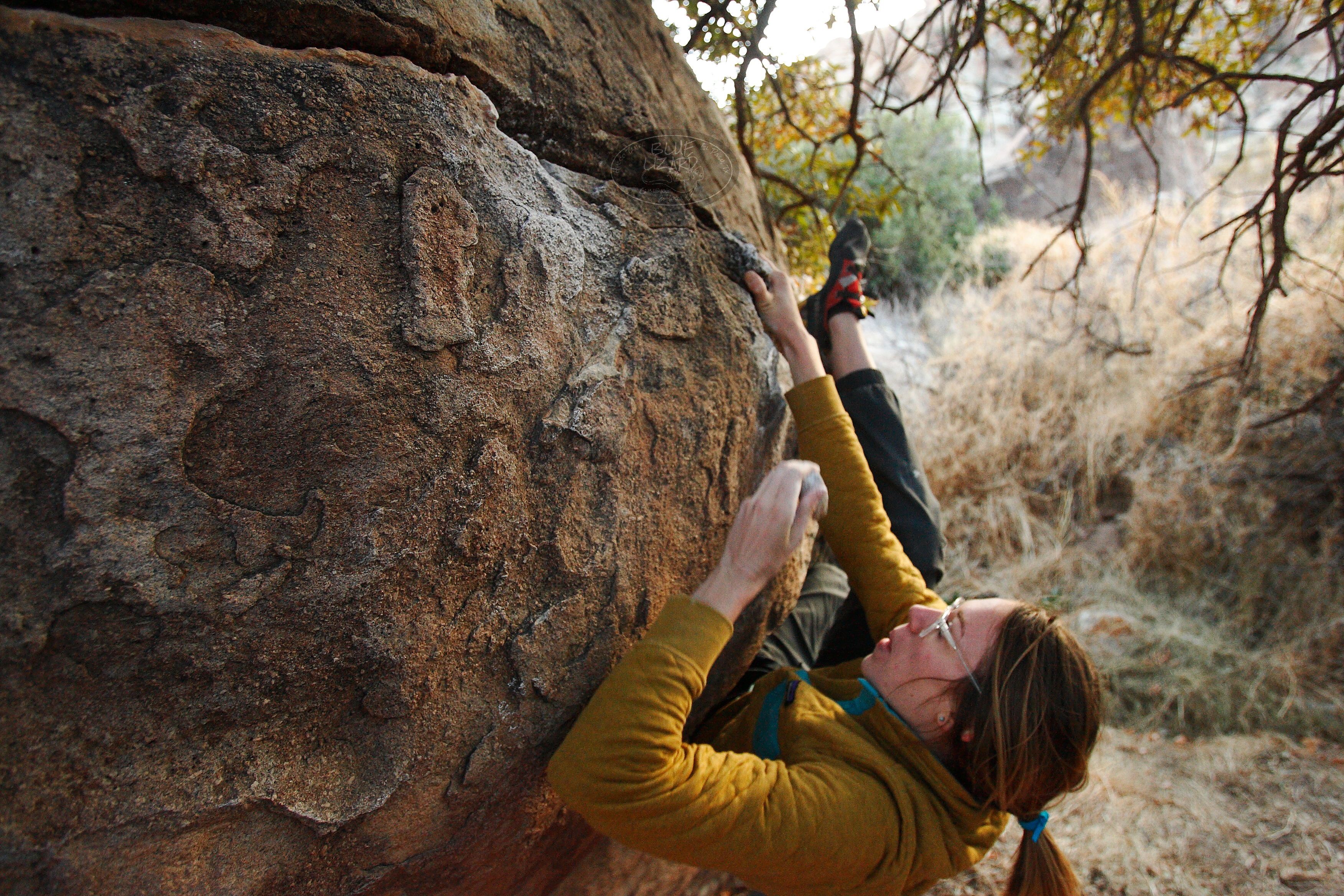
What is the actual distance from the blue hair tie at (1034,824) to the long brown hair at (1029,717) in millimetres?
40

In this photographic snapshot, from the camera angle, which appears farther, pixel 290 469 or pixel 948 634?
pixel 948 634

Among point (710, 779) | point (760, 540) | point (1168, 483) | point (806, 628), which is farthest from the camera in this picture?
point (1168, 483)

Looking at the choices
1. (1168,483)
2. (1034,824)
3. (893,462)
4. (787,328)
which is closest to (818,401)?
(787,328)

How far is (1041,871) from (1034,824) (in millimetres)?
91

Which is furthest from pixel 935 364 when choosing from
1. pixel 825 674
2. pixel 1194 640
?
pixel 825 674

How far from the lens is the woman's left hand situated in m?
1.32

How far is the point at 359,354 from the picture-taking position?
106 cm

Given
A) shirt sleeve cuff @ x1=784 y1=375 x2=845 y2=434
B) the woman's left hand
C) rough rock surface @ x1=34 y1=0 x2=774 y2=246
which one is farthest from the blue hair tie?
rough rock surface @ x1=34 y1=0 x2=774 y2=246

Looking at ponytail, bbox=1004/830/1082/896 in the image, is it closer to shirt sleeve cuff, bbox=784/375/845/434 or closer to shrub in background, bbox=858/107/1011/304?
shirt sleeve cuff, bbox=784/375/845/434

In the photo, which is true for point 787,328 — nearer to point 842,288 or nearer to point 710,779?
point 842,288

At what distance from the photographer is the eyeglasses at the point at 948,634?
1456 millimetres

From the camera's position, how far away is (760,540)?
1.35m

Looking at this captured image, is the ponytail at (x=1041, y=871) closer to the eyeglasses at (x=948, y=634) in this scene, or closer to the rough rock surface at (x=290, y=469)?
the eyeglasses at (x=948, y=634)

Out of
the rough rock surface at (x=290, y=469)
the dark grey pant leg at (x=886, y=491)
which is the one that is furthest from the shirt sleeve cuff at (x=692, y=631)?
the dark grey pant leg at (x=886, y=491)
